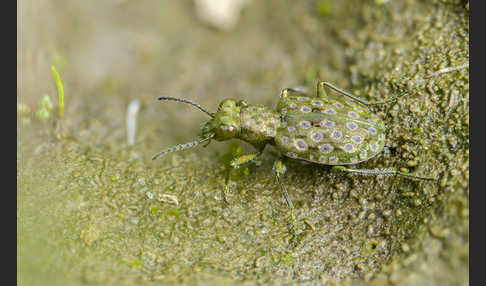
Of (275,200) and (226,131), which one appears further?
(226,131)

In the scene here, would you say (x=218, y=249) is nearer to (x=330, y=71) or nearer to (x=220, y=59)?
(x=330, y=71)

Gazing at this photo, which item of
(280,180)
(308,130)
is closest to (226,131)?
Result: (280,180)

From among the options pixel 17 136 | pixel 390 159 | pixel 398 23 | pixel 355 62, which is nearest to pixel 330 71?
pixel 355 62

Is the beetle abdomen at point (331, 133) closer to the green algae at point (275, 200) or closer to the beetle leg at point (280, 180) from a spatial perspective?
the beetle leg at point (280, 180)

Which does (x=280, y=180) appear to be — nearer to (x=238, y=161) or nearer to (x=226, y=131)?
(x=238, y=161)

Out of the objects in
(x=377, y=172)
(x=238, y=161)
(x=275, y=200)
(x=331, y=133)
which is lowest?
(x=275, y=200)

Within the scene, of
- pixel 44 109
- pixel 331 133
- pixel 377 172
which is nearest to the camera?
pixel 377 172

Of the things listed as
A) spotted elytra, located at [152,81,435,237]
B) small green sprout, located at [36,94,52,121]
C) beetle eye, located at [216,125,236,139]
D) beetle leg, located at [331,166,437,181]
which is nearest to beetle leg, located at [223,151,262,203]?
spotted elytra, located at [152,81,435,237]

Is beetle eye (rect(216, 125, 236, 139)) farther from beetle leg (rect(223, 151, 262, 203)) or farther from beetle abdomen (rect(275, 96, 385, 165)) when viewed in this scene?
beetle abdomen (rect(275, 96, 385, 165))
